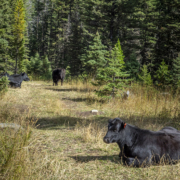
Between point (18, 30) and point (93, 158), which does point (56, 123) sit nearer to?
point (93, 158)

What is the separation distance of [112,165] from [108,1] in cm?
1752

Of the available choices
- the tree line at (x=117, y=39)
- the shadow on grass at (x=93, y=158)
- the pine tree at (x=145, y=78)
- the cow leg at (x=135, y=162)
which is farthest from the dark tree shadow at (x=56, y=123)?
the pine tree at (x=145, y=78)

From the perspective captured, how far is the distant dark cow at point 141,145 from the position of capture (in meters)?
3.78

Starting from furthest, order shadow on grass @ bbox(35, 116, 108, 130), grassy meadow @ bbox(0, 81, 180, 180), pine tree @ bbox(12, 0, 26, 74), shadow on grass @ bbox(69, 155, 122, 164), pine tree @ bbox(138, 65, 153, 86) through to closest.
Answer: pine tree @ bbox(12, 0, 26, 74) → pine tree @ bbox(138, 65, 153, 86) → shadow on grass @ bbox(35, 116, 108, 130) → shadow on grass @ bbox(69, 155, 122, 164) → grassy meadow @ bbox(0, 81, 180, 180)

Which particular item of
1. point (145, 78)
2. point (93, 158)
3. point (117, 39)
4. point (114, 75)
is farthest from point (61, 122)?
point (117, 39)

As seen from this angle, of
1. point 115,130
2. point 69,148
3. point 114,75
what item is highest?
point 114,75

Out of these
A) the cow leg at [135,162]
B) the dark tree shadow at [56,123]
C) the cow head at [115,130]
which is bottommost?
the dark tree shadow at [56,123]

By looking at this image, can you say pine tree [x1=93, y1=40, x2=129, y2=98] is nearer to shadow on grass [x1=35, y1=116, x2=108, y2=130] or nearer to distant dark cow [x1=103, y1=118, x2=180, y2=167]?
shadow on grass [x1=35, y1=116, x2=108, y2=130]

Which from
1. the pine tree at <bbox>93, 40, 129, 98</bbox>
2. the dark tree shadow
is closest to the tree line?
the pine tree at <bbox>93, 40, 129, 98</bbox>

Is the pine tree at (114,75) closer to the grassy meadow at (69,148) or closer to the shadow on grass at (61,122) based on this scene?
the grassy meadow at (69,148)

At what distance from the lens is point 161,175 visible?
3.37m

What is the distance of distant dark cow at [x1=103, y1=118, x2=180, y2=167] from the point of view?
3.78 m

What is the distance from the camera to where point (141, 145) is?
3896mm

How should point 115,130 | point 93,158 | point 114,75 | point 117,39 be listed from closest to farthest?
point 115,130
point 93,158
point 114,75
point 117,39
